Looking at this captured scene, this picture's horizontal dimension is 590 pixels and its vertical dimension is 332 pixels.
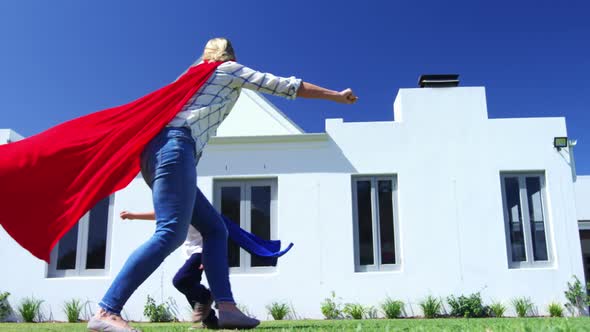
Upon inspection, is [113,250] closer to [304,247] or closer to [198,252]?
[304,247]

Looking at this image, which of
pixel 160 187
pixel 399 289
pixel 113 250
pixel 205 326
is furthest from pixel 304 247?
pixel 160 187

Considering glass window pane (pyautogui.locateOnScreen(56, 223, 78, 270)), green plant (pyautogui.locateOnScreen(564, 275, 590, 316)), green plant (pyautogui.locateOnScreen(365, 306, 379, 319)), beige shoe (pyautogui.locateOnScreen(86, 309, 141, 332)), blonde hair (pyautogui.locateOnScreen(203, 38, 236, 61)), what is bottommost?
green plant (pyautogui.locateOnScreen(365, 306, 379, 319))

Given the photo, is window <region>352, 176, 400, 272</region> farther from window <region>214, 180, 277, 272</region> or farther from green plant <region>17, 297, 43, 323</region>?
green plant <region>17, 297, 43, 323</region>

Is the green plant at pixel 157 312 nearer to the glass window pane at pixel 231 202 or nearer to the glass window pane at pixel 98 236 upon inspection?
the glass window pane at pixel 98 236

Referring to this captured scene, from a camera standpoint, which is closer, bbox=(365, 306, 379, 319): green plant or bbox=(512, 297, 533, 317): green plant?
bbox=(512, 297, 533, 317): green plant

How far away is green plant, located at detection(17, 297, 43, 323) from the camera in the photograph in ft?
29.1

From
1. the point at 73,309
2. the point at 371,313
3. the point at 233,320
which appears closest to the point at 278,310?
the point at 371,313

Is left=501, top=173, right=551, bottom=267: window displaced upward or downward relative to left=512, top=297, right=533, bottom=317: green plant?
upward

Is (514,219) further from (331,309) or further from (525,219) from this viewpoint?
(331,309)

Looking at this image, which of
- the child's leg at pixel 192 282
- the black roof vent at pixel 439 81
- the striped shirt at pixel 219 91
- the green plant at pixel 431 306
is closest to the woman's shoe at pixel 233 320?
the child's leg at pixel 192 282

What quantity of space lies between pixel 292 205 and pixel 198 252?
16.4ft

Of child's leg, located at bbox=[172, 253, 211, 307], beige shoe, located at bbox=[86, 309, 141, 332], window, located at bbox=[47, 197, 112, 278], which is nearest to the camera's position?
beige shoe, located at bbox=[86, 309, 141, 332]

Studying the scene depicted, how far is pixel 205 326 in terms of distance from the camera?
381 centimetres

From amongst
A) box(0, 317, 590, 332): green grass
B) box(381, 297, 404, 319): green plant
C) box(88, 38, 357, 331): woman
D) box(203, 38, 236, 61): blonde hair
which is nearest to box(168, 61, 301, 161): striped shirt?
box(88, 38, 357, 331): woman
